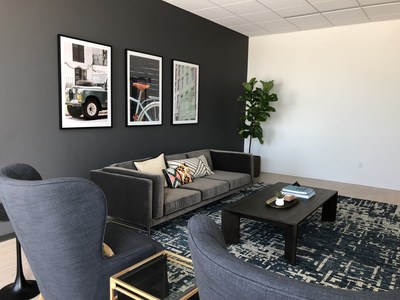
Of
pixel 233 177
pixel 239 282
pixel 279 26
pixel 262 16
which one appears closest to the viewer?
pixel 239 282

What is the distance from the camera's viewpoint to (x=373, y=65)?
566 centimetres

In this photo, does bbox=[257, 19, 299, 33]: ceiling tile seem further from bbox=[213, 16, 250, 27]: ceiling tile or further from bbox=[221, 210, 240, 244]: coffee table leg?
bbox=[221, 210, 240, 244]: coffee table leg

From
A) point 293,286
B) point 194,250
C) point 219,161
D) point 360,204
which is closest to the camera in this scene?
point 293,286

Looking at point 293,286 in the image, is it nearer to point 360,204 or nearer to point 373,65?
point 360,204

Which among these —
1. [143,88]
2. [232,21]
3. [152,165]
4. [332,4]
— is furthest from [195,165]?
[332,4]

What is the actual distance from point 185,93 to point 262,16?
1.82 m

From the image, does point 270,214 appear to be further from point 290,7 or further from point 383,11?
point 383,11

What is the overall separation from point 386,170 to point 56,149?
17.5 feet

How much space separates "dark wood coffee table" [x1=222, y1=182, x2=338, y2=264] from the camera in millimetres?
2834

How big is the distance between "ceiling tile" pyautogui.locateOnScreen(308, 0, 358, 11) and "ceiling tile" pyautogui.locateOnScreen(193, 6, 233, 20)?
4.24 ft

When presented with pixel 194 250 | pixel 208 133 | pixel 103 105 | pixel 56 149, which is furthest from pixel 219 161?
pixel 194 250

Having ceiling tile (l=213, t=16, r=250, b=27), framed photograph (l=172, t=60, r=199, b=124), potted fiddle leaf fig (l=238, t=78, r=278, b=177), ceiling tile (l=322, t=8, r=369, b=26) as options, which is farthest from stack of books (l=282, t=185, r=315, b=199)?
ceiling tile (l=213, t=16, r=250, b=27)

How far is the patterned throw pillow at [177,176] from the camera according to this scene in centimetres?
397

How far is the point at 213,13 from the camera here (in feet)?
17.1
